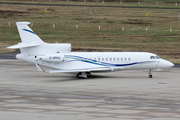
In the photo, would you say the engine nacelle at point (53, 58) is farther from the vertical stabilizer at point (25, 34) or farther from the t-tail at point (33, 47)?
the vertical stabilizer at point (25, 34)

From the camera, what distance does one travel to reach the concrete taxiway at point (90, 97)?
22.6 meters

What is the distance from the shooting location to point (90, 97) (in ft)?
95.3

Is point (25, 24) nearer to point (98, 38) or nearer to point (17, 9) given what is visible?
point (98, 38)

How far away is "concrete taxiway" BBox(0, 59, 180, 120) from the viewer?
22.6 metres

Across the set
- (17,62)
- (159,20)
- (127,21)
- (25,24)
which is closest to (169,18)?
(159,20)

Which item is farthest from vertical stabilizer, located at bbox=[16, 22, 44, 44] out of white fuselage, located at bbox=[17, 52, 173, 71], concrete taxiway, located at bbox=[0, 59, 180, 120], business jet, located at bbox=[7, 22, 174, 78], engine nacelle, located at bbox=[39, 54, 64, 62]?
concrete taxiway, located at bbox=[0, 59, 180, 120]

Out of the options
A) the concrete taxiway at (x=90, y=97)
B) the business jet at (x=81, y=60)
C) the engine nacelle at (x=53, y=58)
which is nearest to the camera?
the concrete taxiway at (x=90, y=97)

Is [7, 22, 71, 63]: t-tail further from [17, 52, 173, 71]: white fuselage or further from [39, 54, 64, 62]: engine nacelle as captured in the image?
[17, 52, 173, 71]: white fuselage

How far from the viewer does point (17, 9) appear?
127 m

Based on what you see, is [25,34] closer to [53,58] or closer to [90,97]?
[53,58]

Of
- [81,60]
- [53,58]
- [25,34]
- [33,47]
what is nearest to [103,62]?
[81,60]

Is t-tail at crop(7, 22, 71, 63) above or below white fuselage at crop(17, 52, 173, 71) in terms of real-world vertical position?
above

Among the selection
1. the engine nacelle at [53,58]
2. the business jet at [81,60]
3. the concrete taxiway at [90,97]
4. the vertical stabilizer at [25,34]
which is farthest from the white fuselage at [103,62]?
the vertical stabilizer at [25,34]

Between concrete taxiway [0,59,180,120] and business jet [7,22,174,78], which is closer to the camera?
concrete taxiway [0,59,180,120]
